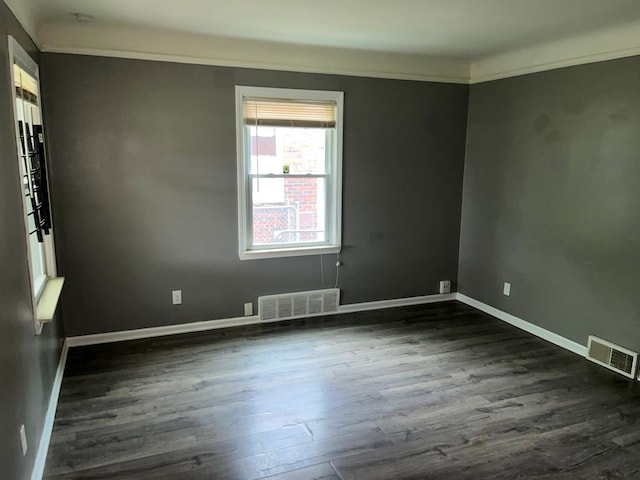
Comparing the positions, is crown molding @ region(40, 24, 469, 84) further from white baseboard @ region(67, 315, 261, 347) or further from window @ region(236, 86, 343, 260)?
white baseboard @ region(67, 315, 261, 347)

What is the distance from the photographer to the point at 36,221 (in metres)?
3.00

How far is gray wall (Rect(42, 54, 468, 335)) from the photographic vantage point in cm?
373

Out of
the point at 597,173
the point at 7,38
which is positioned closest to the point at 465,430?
the point at 597,173

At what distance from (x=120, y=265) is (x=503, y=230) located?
3504mm

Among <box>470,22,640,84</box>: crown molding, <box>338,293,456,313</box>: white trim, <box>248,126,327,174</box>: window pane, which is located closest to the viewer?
<box>470,22,640,84</box>: crown molding

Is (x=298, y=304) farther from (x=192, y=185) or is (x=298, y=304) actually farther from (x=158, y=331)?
(x=192, y=185)

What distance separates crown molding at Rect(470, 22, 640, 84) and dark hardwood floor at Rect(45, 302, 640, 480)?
91.9 inches

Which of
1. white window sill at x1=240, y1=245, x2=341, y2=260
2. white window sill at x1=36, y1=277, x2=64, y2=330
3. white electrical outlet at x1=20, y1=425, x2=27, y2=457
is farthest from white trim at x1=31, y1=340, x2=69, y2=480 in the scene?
white window sill at x1=240, y1=245, x2=341, y2=260

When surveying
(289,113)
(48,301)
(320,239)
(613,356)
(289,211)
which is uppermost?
(289,113)

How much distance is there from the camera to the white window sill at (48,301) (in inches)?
103

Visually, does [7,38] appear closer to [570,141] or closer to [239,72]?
[239,72]

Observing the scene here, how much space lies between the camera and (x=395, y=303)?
505 cm

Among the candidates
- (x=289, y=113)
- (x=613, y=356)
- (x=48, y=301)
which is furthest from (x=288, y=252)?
(x=613, y=356)

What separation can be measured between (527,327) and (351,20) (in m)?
3.07
